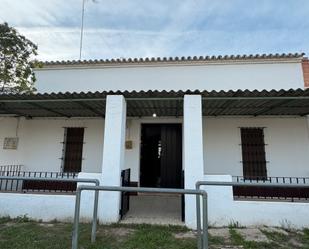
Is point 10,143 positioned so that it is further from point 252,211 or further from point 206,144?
point 252,211

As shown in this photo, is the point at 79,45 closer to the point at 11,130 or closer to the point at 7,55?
the point at 7,55

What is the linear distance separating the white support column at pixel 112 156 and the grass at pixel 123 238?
1.24 feet

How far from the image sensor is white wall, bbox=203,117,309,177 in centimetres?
786

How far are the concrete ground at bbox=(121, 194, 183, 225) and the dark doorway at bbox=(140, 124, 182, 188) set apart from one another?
737 millimetres

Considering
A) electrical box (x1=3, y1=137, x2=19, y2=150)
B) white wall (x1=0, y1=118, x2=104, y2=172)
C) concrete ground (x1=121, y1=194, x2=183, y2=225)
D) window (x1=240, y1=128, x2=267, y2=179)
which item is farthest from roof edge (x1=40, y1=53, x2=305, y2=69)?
concrete ground (x1=121, y1=194, x2=183, y2=225)

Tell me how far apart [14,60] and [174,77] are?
6.35 metres

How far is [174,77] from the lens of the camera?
31.6 ft

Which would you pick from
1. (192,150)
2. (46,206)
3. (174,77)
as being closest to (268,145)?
(192,150)

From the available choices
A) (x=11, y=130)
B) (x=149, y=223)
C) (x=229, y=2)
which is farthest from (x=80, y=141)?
(x=229, y=2)

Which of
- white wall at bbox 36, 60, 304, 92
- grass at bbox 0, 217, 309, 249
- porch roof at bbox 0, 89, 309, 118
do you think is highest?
white wall at bbox 36, 60, 304, 92

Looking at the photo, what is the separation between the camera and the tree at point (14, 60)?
26.4ft

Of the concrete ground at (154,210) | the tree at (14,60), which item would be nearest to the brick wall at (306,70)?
the concrete ground at (154,210)

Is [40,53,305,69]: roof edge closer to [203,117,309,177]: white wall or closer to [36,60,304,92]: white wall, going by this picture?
[36,60,304,92]: white wall

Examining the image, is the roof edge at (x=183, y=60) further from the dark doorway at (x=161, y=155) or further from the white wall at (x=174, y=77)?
the dark doorway at (x=161, y=155)
